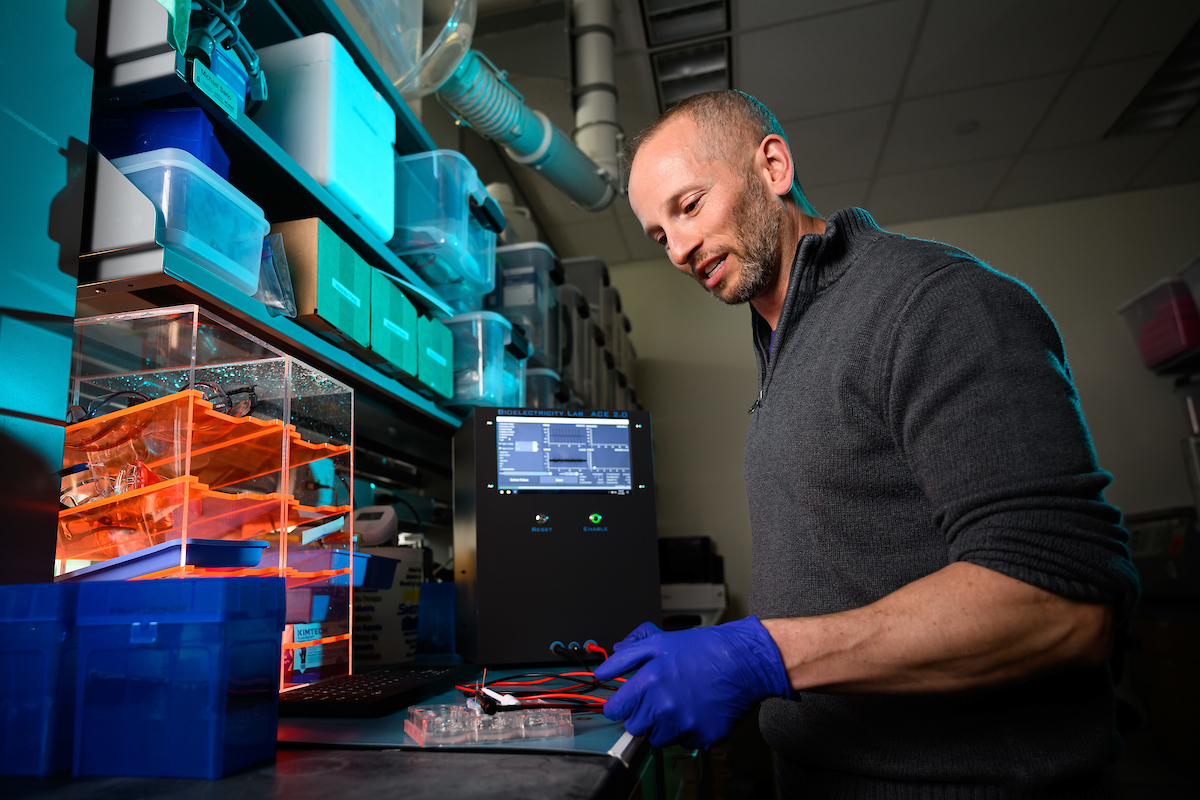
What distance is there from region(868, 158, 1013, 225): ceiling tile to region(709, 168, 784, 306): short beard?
3235mm

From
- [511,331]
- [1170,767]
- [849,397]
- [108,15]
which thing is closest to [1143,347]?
[1170,767]

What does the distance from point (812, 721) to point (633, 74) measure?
9.36 feet

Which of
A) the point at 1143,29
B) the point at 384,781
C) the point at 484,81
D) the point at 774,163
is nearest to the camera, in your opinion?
the point at 384,781

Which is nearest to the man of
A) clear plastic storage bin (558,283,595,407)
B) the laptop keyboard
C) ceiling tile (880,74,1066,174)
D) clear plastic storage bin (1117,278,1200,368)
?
the laptop keyboard

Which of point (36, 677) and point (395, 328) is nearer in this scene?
point (36, 677)

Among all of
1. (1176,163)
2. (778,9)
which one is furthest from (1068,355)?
(778,9)

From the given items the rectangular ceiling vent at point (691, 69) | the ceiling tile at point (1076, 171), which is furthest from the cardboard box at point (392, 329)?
the ceiling tile at point (1076, 171)

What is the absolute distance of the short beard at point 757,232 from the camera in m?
1.16

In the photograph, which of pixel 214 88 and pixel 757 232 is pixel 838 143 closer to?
pixel 757 232

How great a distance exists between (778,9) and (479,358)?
188cm

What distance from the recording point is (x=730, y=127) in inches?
46.8

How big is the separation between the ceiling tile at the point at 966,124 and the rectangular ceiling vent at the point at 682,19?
1093 millimetres

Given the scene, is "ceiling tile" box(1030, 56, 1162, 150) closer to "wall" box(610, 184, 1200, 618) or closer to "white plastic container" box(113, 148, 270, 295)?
"wall" box(610, 184, 1200, 618)

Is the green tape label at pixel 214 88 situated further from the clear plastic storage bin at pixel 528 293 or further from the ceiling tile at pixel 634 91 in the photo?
the ceiling tile at pixel 634 91
